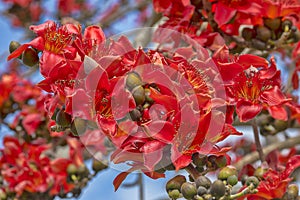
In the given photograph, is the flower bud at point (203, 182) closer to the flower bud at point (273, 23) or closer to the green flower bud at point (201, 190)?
the green flower bud at point (201, 190)

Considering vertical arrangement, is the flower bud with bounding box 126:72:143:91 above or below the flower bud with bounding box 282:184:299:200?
above

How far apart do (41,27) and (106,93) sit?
297 mm

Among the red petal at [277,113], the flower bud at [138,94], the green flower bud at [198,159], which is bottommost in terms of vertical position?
the red petal at [277,113]

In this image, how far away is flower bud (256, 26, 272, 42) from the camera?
6.39ft

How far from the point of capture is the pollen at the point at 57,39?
150cm

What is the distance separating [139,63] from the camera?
1.40 metres

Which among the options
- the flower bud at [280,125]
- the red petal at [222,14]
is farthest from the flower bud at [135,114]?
the flower bud at [280,125]

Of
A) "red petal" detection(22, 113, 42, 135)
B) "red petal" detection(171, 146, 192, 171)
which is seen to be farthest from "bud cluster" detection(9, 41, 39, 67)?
"red petal" detection(22, 113, 42, 135)

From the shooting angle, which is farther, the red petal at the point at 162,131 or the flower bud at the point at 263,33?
the flower bud at the point at 263,33

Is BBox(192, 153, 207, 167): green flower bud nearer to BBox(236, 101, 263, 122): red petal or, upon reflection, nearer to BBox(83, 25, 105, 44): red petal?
BBox(236, 101, 263, 122): red petal

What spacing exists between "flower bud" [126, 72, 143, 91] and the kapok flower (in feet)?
0.98

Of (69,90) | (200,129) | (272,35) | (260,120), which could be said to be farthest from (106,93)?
(260,120)

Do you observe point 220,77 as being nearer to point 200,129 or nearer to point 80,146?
point 200,129

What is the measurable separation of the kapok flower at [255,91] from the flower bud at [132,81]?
0.98 feet
